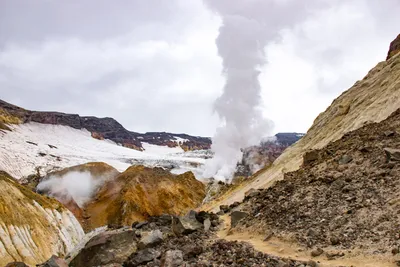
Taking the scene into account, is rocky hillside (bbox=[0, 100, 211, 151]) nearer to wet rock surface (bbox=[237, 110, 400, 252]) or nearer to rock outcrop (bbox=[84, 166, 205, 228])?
rock outcrop (bbox=[84, 166, 205, 228])

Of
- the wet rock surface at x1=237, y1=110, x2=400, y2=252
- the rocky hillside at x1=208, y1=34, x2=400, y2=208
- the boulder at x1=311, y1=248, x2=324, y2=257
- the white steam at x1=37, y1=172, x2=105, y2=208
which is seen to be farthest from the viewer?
the white steam at x1=37, y1=172, x2=105, y2=208

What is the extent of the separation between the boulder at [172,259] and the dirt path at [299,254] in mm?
2413

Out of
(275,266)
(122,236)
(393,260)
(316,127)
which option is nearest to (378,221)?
(393,260)

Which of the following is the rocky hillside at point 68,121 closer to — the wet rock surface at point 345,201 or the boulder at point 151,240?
the boulder at point 151,240

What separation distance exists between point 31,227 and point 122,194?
69.2 ft

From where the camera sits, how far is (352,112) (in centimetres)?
2631

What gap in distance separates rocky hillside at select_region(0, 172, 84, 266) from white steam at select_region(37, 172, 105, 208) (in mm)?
14865

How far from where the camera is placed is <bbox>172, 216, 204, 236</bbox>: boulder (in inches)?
533

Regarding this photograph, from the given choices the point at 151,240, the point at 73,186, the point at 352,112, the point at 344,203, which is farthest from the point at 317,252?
the point at 73,186

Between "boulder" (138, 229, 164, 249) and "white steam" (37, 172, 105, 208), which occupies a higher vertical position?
"boulder" (138, 229, 164, 249)

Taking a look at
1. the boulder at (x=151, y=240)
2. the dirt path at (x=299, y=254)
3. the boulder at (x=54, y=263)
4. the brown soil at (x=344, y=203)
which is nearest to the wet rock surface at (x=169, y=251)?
the boulder at (x=151, y=240)

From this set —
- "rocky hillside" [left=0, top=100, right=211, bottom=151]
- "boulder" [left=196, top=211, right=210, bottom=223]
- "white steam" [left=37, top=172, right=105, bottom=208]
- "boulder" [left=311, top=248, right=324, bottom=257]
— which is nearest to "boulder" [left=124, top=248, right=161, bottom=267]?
"boulder" [left=196, top=211, right=210, bottom=223]

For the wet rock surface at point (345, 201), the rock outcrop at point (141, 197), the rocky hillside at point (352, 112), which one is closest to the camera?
the wet rock surface at point (345, 201)

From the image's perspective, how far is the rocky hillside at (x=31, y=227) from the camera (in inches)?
989
